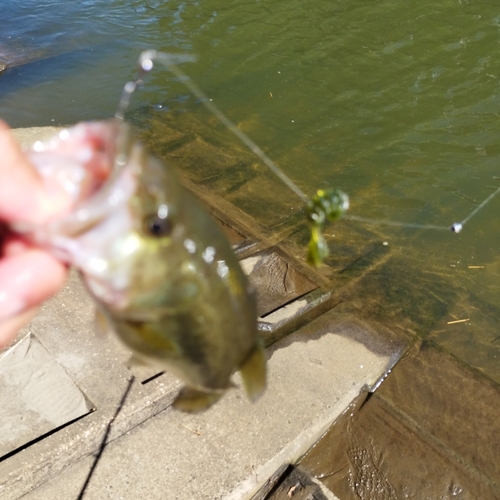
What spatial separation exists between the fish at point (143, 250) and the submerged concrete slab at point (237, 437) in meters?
1.73

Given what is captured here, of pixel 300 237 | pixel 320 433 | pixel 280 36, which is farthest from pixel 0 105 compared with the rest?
pixel 320 433

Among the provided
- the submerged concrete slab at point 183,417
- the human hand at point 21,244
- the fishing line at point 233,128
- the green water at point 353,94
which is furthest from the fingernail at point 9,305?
the green water at point 353,94

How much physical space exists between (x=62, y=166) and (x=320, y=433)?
119 inches

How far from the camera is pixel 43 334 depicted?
374 centimetres

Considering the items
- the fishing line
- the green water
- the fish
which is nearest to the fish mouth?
the fish

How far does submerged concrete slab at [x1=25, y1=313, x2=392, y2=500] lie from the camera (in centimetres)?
315

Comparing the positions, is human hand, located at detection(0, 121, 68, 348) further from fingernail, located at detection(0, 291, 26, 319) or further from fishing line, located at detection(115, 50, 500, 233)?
fishing line, located at detection(115, 50, 500, 233)

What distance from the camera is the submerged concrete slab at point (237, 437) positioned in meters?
3.15

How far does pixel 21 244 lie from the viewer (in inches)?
57.1

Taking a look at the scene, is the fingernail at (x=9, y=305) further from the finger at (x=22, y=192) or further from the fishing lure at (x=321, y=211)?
the fishing lure at (x=321, y=211)

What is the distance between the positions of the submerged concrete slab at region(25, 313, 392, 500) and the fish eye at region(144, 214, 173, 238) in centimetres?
223

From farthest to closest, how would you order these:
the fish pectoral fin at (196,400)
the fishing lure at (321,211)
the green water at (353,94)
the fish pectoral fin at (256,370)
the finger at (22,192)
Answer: the green water at (353,94), the fishing lure at (321,211), the fish pectoral fin at (196,400), the fish pectoral fin at (256,370), the finger at (22,192)

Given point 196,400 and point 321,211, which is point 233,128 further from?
point 196,400

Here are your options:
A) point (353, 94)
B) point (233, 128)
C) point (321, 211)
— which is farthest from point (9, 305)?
point (353, 94)
